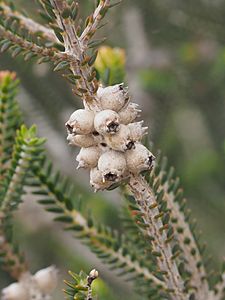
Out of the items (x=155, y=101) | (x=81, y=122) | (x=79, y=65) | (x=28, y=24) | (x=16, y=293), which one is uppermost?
(x=155, y=101)

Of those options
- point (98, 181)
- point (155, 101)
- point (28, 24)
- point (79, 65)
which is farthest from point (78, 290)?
point (155, 101)

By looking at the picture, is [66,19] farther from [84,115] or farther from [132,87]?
[132,87]

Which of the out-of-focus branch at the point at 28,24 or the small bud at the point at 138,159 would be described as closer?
the small bud at the point at 138,159

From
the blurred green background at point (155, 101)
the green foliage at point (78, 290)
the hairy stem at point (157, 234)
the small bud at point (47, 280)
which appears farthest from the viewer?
the blurred green background at point (155, 101)

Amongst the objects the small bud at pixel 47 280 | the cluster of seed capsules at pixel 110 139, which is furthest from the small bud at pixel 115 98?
the small bud at pixel 47 280

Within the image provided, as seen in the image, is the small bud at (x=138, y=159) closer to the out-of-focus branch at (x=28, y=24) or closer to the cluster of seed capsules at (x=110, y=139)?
the cluster of seed capsules at (x=110, y=139)

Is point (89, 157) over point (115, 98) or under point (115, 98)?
under

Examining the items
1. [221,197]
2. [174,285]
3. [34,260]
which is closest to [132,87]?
[221,197]

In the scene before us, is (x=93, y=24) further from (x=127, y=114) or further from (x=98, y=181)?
(x=98, y=181)
